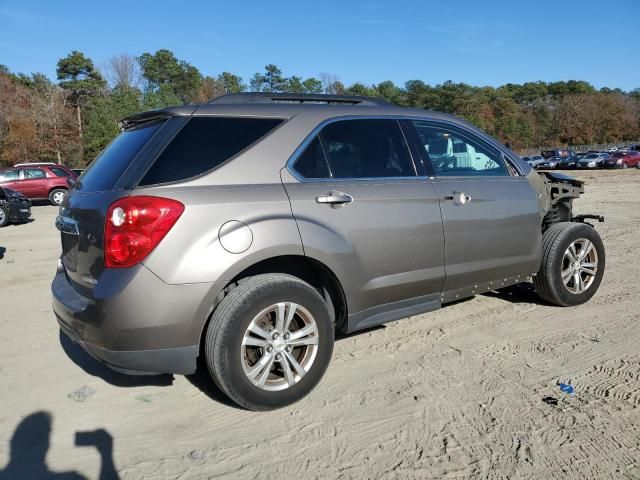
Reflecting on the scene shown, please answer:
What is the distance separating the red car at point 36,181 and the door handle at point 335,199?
18.2m

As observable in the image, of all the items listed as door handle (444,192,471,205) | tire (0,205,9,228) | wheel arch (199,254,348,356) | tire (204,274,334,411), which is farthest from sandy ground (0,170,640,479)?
tire (0,205,9,228)

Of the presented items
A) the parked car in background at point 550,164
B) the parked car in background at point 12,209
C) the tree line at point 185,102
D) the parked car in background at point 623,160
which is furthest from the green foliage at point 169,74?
the parked car in background at point 12,209

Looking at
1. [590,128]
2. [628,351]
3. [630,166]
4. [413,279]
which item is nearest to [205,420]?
[413,279]

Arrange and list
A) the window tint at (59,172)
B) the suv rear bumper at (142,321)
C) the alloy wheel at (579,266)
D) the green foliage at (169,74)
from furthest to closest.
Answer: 1. the green foliage at (169,74)
2. the window tint at (59,172)
3. the alloy wheel at (579,266)
4. the suv rear bumper at (142,321)

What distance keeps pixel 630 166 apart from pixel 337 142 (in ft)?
162

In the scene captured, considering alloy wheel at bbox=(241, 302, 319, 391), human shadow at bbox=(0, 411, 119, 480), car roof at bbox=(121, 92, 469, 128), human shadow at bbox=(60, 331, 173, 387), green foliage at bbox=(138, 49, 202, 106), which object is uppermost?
green foliage at bbox=(138, 49, 202, 106)

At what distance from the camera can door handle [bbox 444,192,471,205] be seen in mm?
3701

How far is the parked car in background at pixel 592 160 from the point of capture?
152ft

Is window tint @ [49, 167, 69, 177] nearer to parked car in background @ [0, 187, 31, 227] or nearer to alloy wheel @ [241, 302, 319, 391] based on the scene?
parked car in background @ [0, 187, 31, 227]

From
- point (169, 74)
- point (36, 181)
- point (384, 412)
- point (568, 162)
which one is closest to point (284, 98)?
point (384, 412)

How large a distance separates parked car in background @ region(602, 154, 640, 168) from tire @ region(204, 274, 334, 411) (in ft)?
161

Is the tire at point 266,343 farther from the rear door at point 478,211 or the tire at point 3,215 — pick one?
the tire at point 3,215

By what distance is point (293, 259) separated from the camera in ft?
10.2

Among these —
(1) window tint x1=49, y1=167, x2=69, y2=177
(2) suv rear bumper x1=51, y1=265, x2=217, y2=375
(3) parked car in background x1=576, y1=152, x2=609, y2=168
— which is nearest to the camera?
A: (2) suv rear bumper x1=51, y1=265, x2=217, y2=375
